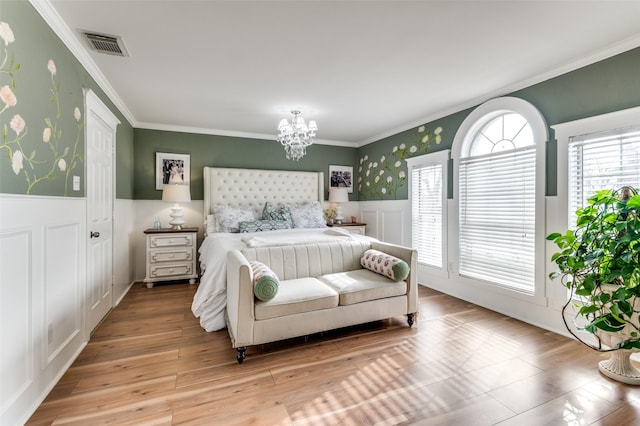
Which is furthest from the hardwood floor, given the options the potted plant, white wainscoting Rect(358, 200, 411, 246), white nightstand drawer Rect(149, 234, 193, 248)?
white wainscoting Rect(358, 200, 411, 246)

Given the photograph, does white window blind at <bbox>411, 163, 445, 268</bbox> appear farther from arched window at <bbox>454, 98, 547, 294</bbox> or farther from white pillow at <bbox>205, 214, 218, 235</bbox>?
white pillow at <bbox>205, 214, 218, 235</bbox>

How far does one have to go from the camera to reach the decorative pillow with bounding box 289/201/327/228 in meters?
4.73

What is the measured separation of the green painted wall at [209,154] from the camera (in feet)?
14.6

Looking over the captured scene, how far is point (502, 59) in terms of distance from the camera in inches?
96.8

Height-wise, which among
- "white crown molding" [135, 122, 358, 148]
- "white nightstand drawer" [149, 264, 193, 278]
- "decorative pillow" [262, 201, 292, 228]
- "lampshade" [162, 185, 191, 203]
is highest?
"white crown molding" [135, 122, 358, 148]

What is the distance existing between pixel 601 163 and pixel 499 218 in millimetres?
1003

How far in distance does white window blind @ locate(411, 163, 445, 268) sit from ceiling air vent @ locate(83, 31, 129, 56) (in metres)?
3.76

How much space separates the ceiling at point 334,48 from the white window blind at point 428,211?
38.1 inches

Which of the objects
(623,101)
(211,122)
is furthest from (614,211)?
(211,122)

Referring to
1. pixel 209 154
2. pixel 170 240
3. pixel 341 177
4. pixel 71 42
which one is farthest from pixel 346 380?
pixel 341 177

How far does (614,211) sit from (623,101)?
999 mm

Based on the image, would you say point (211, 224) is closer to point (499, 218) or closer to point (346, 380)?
point (346, 380)

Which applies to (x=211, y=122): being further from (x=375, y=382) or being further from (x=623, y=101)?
(x=623, y=101)

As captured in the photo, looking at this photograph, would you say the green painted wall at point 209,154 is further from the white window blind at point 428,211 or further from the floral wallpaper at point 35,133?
the floral wallpaper at point 35,133
